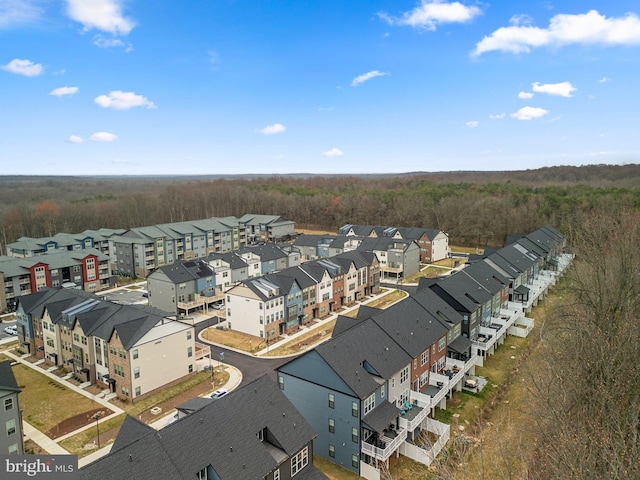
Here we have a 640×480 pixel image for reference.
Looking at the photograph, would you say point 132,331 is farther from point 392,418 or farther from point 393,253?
point 393,253

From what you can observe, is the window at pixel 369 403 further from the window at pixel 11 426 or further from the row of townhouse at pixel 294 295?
the window at pixel 11 426

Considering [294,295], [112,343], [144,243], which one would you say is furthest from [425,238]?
[112,343]

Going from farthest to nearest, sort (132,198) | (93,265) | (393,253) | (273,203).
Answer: (273,203) → (132,198) → (393,253) → (93,265)

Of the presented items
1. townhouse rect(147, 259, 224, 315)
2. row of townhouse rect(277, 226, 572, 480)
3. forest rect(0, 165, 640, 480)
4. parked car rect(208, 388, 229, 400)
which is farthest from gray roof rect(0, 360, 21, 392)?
townhouse rect(147, 259, 224, 315)

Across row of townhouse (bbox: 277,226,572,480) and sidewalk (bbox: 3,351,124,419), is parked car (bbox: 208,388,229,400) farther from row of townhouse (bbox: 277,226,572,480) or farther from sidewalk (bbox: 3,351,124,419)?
row of townhouse (bbox: 277,226,572,480)

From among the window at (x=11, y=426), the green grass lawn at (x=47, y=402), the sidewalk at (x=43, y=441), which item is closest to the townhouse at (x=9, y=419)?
the window at (x=11, y=426)

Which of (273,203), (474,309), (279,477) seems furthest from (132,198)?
(279,477)
